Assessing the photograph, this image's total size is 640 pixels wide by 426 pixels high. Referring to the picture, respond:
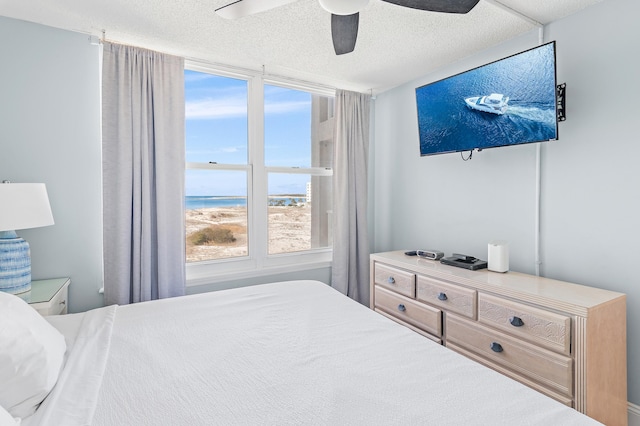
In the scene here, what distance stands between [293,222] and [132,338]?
211 centimetres

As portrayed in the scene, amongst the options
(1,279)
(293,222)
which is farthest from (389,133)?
(1,279)

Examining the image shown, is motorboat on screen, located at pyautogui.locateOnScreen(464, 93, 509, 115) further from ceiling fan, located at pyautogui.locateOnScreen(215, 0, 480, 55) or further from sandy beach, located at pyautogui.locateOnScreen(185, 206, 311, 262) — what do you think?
sandy beach, located at pyautogui.locateOnScreen(185, 206, 311, 262)

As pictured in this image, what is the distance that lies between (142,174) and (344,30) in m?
1.77

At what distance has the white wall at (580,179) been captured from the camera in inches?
72.1

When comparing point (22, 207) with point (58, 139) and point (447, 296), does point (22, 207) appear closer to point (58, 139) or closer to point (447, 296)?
point (58, 139)

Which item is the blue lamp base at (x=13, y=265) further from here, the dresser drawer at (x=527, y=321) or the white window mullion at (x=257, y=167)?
the dresser drawer at (x=527, y=321)

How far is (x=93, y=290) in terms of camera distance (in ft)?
7.76

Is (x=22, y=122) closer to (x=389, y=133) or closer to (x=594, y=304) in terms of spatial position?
(x=389, y=133)

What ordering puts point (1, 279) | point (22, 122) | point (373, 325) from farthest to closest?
1. point (22, 122)
2. point (1, 279)
3. point (373, 325)

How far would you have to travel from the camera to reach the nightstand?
1.75 metres

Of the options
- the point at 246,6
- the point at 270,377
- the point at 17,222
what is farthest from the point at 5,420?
the point at 246,6

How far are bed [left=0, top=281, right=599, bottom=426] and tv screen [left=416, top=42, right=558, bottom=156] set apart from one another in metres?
1.48

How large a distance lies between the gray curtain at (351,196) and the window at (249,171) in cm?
23

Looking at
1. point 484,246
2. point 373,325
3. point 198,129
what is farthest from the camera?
point 198,129
